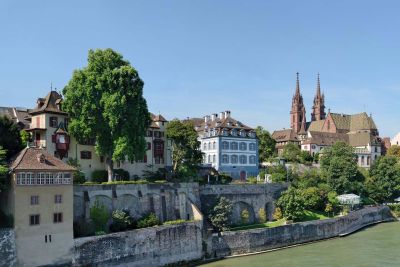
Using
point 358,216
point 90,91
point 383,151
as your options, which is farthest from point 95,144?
point 383,151

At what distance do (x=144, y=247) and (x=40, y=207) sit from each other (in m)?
11.0

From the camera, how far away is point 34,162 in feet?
131

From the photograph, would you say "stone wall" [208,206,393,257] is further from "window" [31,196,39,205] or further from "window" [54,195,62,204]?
"window" [31,196,39,205]

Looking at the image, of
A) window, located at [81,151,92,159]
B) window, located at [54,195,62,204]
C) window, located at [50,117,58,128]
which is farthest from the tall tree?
window, located at [54,195,62,204]

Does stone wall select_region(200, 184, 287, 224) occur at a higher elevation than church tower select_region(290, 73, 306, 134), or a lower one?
lower

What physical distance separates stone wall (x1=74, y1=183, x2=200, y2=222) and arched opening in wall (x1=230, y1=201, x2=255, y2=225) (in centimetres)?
604

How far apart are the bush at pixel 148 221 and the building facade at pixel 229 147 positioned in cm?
2682

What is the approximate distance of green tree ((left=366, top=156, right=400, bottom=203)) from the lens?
82.3 m

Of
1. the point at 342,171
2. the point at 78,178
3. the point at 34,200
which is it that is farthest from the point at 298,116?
the point at 34,200

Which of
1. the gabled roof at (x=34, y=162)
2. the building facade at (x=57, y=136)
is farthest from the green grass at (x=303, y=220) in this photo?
the gabled roof at (x=34, y=162)

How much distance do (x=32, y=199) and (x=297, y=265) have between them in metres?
25.9

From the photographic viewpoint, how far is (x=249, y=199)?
62312 mm

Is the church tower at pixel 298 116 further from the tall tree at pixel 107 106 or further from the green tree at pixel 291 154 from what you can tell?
the tall tree at pixel 107 106

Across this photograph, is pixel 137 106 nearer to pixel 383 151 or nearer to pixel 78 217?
pixel 78 217
